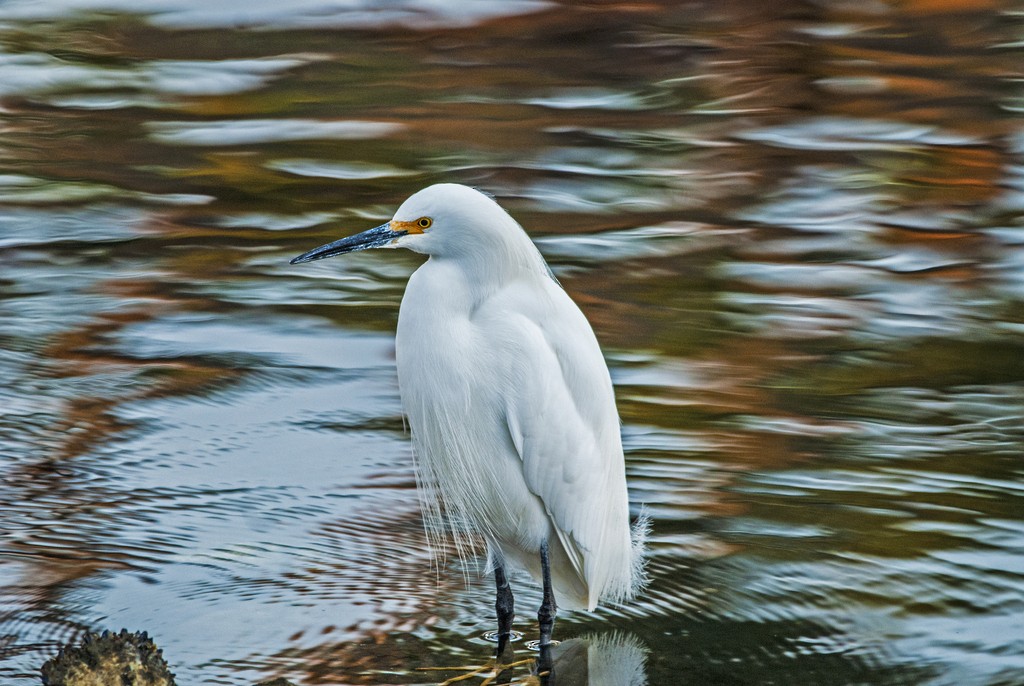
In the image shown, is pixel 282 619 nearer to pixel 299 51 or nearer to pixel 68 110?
pixel 68 110

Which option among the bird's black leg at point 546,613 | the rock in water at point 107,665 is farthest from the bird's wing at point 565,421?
the rock in water at point 107,665

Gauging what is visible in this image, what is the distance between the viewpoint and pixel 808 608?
3.32m

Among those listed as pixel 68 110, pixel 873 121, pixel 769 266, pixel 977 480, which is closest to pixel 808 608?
pixel 977 480

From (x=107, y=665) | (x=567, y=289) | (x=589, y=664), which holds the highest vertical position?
(x=567, y=289)

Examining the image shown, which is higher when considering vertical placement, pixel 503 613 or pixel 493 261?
pixel 493 261

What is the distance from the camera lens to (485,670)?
3045 mm

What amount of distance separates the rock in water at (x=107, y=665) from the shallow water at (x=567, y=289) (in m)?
0.47

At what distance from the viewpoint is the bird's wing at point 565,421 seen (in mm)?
3020

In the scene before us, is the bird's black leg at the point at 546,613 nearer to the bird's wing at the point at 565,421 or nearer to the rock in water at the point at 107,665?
the bird's wing at the point at 565,421

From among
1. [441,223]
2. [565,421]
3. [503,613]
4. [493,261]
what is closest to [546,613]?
[503,613]

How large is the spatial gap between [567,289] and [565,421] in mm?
2655

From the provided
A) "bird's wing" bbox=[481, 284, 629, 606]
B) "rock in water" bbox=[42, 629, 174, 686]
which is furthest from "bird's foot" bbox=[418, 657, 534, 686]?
"rock in water" bbox=[42, 629, 174, 686]

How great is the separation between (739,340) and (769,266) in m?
0.91

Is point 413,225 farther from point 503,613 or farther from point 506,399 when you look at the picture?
point 503,613
